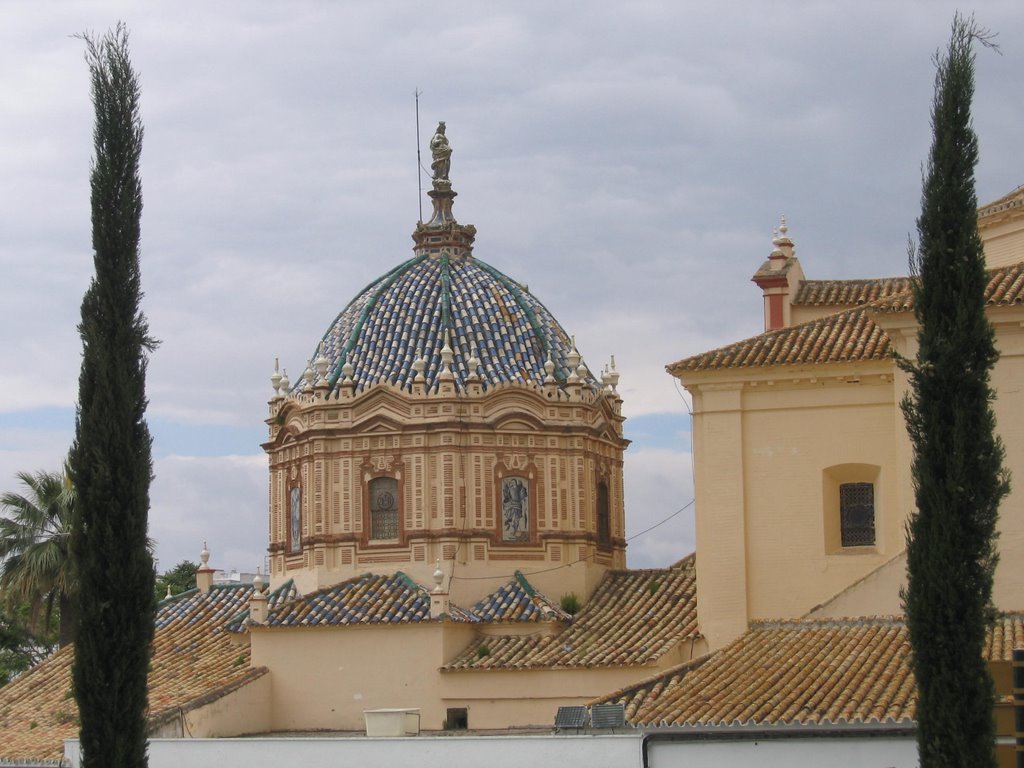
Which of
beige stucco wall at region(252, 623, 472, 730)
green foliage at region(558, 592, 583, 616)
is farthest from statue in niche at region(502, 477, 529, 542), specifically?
beige stucco wall at region(252, 623, 472, 730)

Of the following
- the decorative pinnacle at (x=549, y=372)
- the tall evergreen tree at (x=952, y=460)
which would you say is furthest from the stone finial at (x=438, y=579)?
the tall evergreen tree at (x=952, y=460)

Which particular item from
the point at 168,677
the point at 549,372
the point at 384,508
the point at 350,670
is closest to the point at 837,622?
the point at 350,670

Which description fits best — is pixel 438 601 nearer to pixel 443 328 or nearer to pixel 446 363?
pixel 446 363

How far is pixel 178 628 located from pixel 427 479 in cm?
576

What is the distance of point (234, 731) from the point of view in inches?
1347

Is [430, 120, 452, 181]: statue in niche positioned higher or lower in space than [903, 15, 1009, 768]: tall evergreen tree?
higher

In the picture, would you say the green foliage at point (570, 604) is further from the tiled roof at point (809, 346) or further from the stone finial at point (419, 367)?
the tiled roof at point (809, 346)

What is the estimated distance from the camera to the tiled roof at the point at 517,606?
115 ft

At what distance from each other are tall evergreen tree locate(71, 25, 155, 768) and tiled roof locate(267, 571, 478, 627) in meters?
12.0

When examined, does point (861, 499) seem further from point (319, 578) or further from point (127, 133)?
point (127, 133)

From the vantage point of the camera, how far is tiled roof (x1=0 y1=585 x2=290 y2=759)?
1314 inches

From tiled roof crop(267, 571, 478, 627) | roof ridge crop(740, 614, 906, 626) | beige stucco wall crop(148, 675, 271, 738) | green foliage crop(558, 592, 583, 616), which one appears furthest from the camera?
green foliage crop(558, 592, 583, 616)

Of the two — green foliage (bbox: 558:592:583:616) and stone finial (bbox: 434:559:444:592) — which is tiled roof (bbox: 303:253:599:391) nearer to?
stone finial (bbox: 434:559:444:592)

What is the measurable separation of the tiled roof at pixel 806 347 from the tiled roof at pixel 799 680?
4253mm
